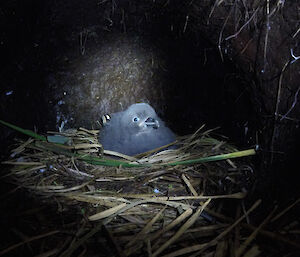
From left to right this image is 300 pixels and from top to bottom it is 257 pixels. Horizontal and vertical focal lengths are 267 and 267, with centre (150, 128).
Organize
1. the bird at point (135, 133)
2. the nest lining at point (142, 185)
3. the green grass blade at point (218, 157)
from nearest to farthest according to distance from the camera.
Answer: the nest lining at point (142, 185)
the green grass blade at point (218, 157)
the bird at point (135, 133)

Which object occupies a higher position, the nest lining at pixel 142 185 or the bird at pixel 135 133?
the bird at pixel 135 133

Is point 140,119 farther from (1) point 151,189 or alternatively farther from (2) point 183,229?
(2) point 183,229

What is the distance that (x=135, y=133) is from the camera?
8.10ft

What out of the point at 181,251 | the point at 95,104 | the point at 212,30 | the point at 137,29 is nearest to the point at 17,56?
the point at 95,104

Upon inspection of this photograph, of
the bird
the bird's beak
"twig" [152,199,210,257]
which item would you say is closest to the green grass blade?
"twig" [152,199,210,257]

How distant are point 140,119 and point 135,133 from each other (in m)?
0.14

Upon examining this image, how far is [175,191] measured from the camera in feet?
6.10

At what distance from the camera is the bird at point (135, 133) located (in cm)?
239

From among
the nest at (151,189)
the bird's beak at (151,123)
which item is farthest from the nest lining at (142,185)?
the bird's beak at (151,123)

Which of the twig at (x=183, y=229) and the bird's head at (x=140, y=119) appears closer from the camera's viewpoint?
the twig at (x=183, y=229)

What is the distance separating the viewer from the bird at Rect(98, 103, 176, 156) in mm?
2393

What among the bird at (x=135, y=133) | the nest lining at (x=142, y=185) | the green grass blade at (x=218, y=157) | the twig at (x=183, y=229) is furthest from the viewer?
the bird at (x=135, y=133)

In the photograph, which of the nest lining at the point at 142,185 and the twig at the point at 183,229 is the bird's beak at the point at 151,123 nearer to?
the nest lining at the point at 142,185

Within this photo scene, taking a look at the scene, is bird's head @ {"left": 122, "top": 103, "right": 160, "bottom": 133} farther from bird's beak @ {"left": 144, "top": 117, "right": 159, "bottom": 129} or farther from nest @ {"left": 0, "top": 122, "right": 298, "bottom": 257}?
nest @ {"left": 0, "top": 122, "right": 298, "bottom": 257}
